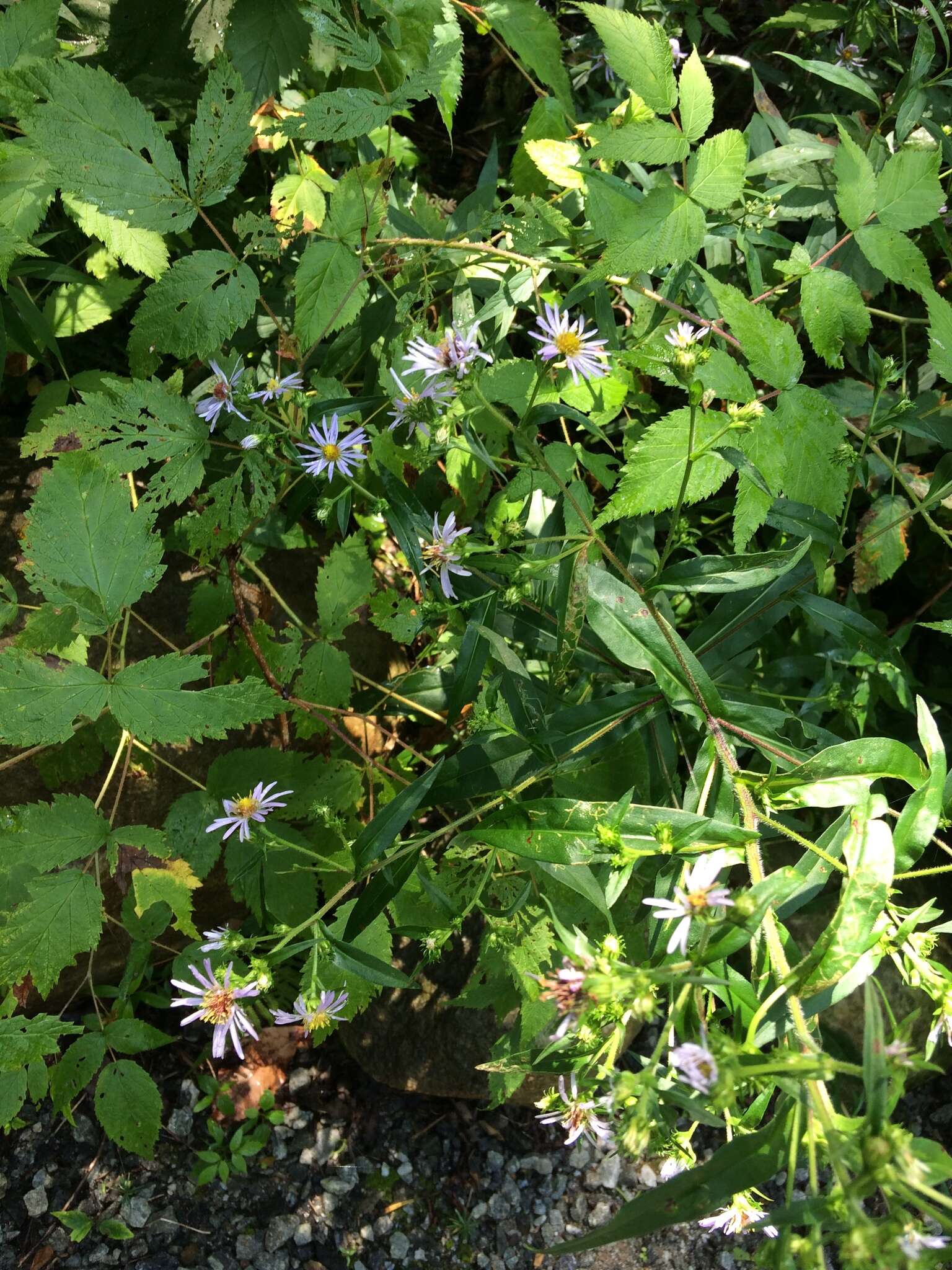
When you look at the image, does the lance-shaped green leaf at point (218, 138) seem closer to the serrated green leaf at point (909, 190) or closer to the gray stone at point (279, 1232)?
the serrated green leaf at point (909, 190)

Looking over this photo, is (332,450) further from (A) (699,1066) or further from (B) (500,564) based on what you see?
(A) (699,1066)

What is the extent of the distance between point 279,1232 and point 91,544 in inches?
72.3

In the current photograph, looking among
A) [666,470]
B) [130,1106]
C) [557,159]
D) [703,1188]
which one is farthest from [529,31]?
[130,1106]

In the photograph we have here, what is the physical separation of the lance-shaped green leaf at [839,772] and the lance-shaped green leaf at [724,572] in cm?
30

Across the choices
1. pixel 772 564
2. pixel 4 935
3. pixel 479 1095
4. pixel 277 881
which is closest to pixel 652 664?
pixel 772 564

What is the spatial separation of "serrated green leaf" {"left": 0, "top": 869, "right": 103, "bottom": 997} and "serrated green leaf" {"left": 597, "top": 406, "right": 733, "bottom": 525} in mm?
1010

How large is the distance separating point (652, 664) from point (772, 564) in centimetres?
25

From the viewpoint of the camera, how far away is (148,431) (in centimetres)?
158

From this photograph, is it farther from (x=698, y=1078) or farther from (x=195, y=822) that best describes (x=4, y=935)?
(x=698, y=1078)

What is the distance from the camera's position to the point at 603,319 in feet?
5.67

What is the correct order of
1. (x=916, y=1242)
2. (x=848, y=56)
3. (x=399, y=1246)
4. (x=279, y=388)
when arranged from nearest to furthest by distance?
1. (x=916, y=1242)
2. (x=279, y=388)
3. (x=848, y=56)
4. (x=399, y=1246)

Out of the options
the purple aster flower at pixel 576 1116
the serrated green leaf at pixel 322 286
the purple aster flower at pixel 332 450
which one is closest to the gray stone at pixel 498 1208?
the purple aster flower at pixel 576 1116

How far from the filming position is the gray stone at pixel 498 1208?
7.72 feet

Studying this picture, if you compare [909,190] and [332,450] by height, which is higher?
[909,190]
